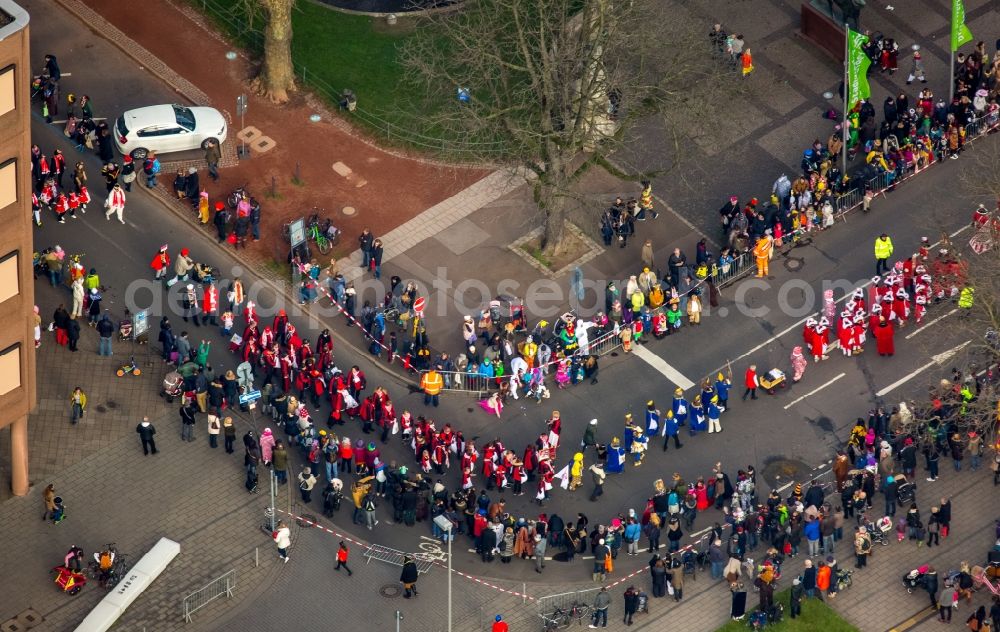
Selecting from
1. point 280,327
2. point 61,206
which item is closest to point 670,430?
point 280,327

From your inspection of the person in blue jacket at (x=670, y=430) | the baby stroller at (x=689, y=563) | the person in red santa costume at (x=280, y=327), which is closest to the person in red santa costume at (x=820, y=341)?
the person in blue jacket at (x=670, y=430)

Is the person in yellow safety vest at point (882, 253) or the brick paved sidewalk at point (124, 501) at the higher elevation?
the person in yellow safety vest at point (882, 253)

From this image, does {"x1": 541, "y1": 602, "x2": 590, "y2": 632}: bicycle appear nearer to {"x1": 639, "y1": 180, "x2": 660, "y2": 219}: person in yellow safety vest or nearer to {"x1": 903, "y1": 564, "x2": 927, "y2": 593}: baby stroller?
{"x1": 903, "y1": 564, "x2": 927, "y2": 593}: baby stroller

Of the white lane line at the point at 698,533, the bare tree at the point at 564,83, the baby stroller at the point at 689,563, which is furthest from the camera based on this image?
the bare tree at the point at 564,83

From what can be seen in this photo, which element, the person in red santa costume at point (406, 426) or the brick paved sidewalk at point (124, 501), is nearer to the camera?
the brick paved sidewalk at point (124, 501)

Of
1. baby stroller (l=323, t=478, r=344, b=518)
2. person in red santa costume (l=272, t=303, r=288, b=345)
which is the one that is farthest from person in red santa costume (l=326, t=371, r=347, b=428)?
baby stroller (l=323, t=478, r=344, b=518)

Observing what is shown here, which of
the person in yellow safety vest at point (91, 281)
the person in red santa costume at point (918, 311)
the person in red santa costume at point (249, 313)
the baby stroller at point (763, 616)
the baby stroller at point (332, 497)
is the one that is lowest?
the baby stroller at point (332, 497)

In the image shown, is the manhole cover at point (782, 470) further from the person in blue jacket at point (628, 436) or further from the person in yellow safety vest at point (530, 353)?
the person in yellow safety vest at point (530, 353)
